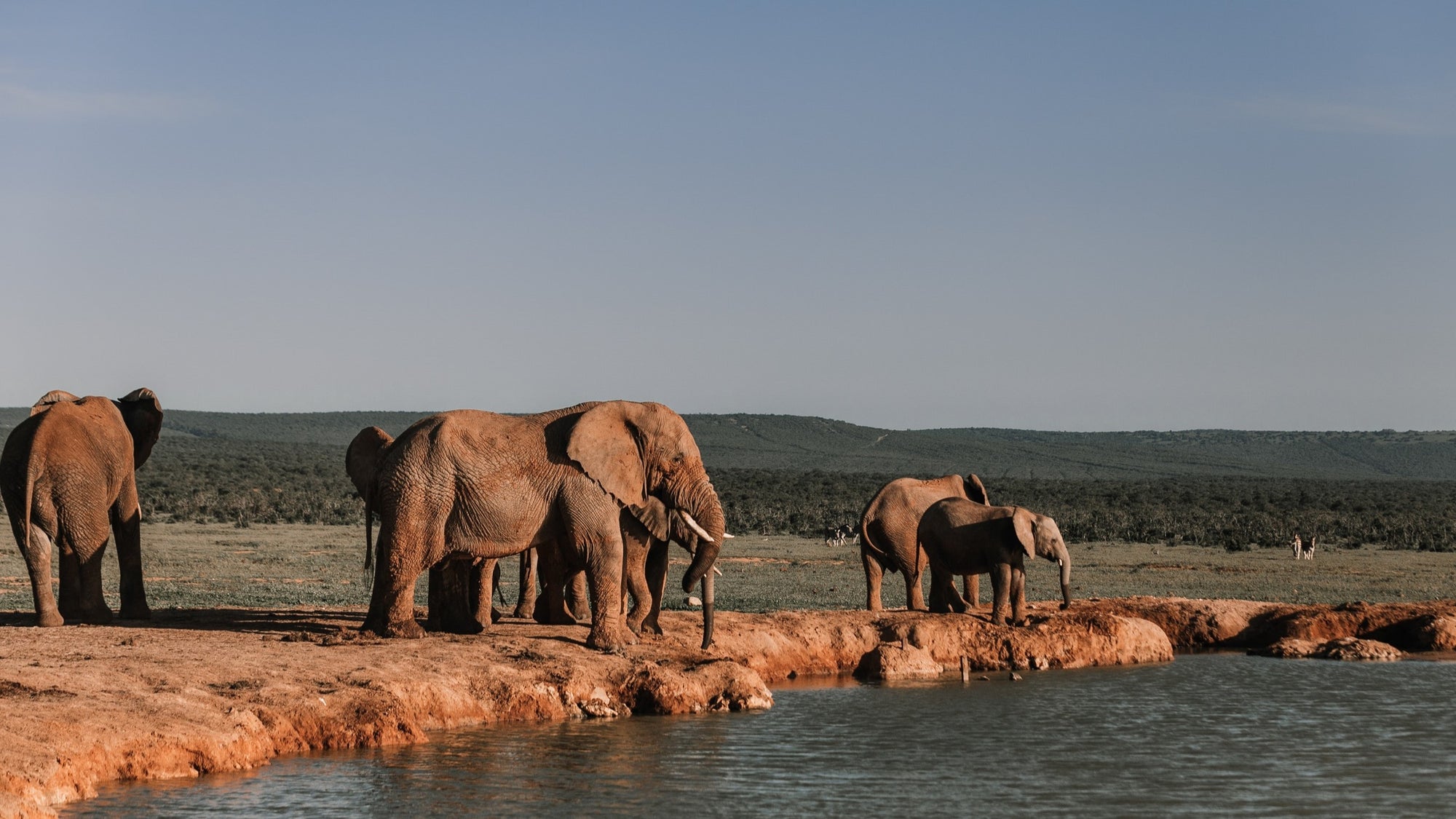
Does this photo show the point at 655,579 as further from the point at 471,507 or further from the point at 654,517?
the point at 471,507

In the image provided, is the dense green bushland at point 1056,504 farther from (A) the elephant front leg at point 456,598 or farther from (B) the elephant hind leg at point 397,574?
(B) the elephant hind leg at point 397,574

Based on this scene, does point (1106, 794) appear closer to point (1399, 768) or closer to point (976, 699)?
point (1399, 768)

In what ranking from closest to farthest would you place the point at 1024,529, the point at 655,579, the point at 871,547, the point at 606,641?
the point at 606,641
the point at 655,579
the point at 1024,529
the point at 871,547

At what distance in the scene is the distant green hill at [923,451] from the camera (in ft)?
494

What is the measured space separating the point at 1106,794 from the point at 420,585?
19879 mm

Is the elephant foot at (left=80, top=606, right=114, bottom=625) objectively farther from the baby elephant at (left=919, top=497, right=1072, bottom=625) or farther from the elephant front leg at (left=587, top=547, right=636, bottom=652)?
the baby elephant at (left=919, top=497, right=1072, bottom=625)

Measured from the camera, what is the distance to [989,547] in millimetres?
23062

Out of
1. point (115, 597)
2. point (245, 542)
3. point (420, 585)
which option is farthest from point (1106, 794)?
point (245, 542)

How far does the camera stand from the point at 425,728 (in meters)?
16.2

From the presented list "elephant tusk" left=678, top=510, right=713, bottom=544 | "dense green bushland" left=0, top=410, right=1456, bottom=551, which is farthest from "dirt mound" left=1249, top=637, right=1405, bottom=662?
"dense green bushland" left=0, top=410, right=1456, bottom=551

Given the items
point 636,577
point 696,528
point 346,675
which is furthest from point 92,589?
point 696,528

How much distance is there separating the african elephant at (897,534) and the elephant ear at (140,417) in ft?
31.1

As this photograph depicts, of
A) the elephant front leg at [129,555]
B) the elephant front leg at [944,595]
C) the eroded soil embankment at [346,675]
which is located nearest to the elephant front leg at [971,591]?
the elephant front leg at [944,595]

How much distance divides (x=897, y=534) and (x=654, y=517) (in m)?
6.06
